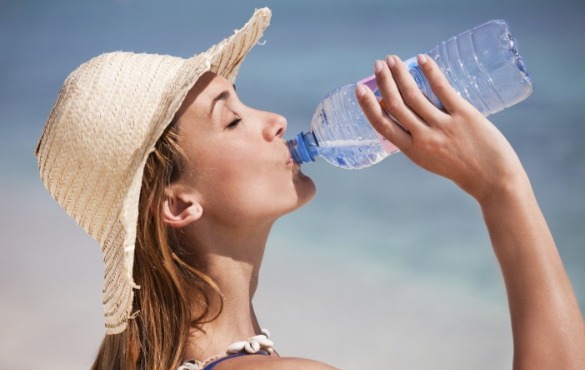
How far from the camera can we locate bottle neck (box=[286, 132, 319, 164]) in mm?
2600

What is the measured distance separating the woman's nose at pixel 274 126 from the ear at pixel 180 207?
11.2 inches

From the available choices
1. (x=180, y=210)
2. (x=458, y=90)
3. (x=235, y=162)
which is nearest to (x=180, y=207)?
(x=180, y=210)

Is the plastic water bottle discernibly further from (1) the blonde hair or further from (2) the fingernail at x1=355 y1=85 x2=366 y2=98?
(1) the blonde hair

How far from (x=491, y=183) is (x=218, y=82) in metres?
0.99

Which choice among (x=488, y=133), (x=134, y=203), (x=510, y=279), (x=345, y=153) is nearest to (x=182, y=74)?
(x=134, y=203)

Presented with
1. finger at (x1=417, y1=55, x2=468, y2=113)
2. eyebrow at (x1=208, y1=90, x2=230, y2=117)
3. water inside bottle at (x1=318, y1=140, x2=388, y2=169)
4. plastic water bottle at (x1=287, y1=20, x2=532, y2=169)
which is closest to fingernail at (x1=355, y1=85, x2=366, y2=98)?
finger at (x1=417, y1=55, x2=468, y2=113)

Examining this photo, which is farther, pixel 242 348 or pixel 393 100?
pixel 242 348

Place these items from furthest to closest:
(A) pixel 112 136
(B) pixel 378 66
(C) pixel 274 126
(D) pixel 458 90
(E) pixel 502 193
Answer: (D) pixel 458 90
(C) pixel 274 126
(A) pixel 112 136
(B) pixel 378 66
(E) pixel 502 193

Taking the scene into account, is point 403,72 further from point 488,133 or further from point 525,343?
point 525,343

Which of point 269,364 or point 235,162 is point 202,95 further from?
point 269,364

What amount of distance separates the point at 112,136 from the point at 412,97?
90 centimetres

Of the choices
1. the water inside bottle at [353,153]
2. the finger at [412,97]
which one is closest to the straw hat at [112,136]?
the water inside bottle at [353,153]

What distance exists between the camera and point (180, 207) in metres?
2.58

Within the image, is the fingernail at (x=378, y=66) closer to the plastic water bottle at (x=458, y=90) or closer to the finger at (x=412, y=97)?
the finger at (x=412, y=97)
